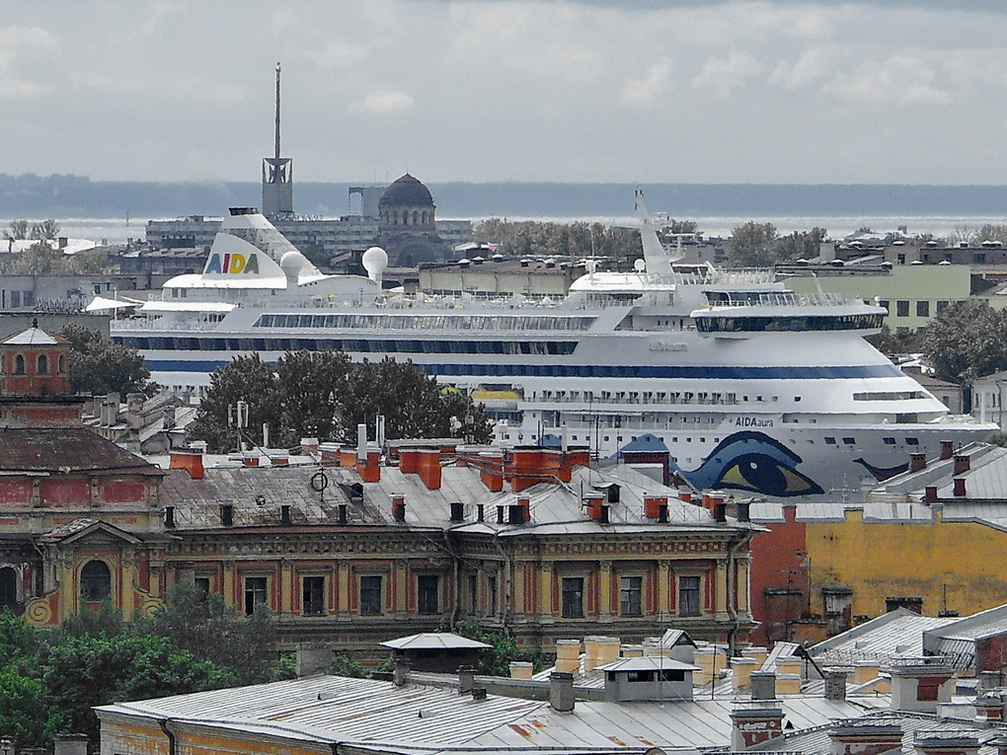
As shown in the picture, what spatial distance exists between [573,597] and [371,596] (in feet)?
11.0

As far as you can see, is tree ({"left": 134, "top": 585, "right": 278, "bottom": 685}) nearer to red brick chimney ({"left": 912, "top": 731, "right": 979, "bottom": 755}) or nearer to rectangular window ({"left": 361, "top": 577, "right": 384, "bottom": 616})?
rectangular window ({"left": 361, "top": 577, "right": 384, "bottom": 616})

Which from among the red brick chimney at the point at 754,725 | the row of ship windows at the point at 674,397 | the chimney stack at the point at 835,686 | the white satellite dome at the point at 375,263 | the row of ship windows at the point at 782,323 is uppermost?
the white satellite dome at the point at 375,263

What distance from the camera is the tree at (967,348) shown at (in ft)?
565

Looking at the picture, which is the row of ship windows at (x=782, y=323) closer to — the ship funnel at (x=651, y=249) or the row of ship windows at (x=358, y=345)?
the row of ship windows at (x=358, y=345)

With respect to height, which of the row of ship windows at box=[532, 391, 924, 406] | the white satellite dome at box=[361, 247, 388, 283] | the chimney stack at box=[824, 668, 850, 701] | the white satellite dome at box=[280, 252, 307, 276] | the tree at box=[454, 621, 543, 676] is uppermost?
the white satellite dome at box=[361, 247, 388, 283]

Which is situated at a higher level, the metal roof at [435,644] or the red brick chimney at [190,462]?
the red brick chimney at [190,462]

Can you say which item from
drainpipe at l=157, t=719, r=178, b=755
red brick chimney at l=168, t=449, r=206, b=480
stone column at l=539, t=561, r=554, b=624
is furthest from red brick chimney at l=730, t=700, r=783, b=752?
red brick chimney at l=168, t=449, r=206, b=480

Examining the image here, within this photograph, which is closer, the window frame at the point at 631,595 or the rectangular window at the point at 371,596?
the window frame at the point at 631,595

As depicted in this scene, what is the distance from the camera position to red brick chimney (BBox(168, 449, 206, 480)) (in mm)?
70625

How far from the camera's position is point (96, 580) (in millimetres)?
65375

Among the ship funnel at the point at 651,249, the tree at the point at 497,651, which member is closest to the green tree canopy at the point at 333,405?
the ship funnel at the point at 651,249

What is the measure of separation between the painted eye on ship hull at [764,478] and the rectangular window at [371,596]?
6261 cm

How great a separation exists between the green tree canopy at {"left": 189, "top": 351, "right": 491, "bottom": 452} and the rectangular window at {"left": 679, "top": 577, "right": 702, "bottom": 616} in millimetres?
36289

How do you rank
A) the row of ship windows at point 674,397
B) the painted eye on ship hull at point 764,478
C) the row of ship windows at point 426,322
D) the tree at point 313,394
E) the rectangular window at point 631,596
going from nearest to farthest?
the rectangular window at point 631,596 → the tree at point 313,394 → the painted eye on ship hull at point 764,478 → the row of ship windows at point 674,397 → the row of ship windows at point 426,322
